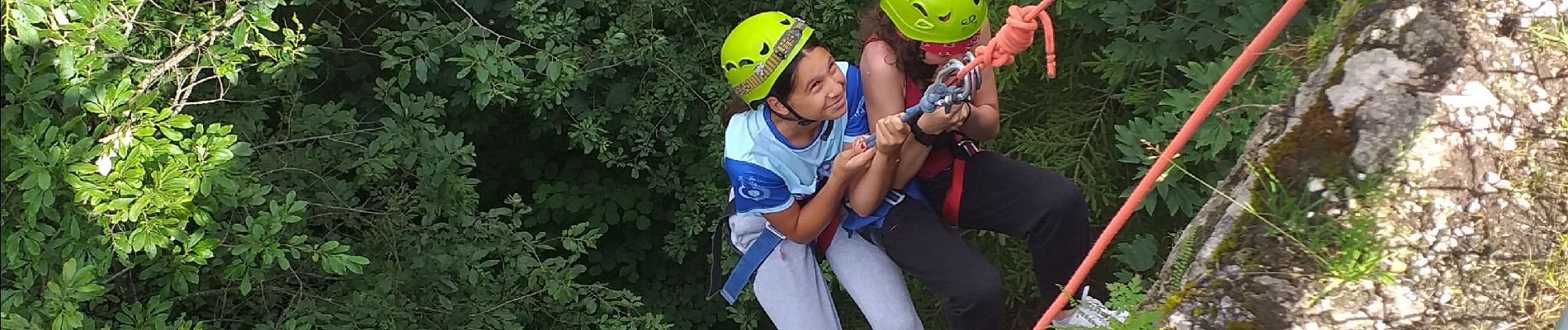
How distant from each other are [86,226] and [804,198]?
1.86m

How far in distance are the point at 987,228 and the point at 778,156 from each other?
25.8 inches

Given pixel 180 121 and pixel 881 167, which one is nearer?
A: pixel 881 167

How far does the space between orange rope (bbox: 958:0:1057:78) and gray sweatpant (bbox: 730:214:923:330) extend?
0.83 meters

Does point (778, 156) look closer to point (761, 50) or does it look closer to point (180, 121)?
point (761, 50)

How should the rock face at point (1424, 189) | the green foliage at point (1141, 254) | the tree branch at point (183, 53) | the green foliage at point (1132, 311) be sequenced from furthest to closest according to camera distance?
the tree branch at point (183, 53) → the green foliage at point (1141, 254) → the green foliage at point (1132, 311) → the rock face at point (1424, 189)

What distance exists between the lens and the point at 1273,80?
258cm

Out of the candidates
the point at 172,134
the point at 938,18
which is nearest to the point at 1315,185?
the point at 938,18

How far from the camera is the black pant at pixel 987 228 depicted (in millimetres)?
2719

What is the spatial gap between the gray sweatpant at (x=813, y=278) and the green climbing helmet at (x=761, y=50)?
48cm

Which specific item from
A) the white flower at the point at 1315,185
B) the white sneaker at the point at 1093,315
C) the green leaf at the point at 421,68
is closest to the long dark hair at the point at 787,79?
the white sneaker at the point at 1093,315

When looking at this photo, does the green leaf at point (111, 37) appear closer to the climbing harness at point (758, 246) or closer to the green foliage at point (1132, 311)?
the climbing harness at point (758, 246)

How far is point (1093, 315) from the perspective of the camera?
2447 millimetres

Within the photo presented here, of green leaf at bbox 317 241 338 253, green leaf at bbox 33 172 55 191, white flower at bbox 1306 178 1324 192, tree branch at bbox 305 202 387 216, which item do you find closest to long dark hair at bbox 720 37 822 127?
white flower at bbox 1306 178 1324 192

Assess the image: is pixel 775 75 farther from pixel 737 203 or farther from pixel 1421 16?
pixel 1421 16
